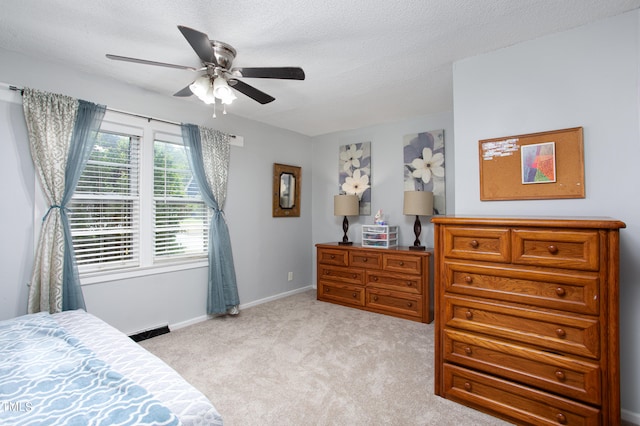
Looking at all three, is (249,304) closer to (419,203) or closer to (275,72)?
(419,203)

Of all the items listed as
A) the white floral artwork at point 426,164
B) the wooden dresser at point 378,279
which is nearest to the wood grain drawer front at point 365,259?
the wooden dresser at point 378,279

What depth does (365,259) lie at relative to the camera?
3949 mm

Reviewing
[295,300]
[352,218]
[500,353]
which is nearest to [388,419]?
[500,353]

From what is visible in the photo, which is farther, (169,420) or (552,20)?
(552,20)

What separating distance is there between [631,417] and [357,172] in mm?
3589

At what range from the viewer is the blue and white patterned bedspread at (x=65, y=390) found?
3.21 ft

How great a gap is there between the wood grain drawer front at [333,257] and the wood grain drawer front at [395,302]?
0.51m

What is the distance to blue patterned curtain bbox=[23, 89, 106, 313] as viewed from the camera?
239cm

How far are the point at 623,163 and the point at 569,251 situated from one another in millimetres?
768

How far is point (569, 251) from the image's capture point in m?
1.67

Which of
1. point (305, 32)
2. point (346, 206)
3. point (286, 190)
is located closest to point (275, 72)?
point (305, 32)

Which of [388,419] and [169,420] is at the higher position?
[169,420]

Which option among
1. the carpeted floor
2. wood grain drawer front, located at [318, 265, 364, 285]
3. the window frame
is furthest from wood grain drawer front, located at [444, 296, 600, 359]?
the window frame

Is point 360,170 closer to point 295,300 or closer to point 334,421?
point 295,300
